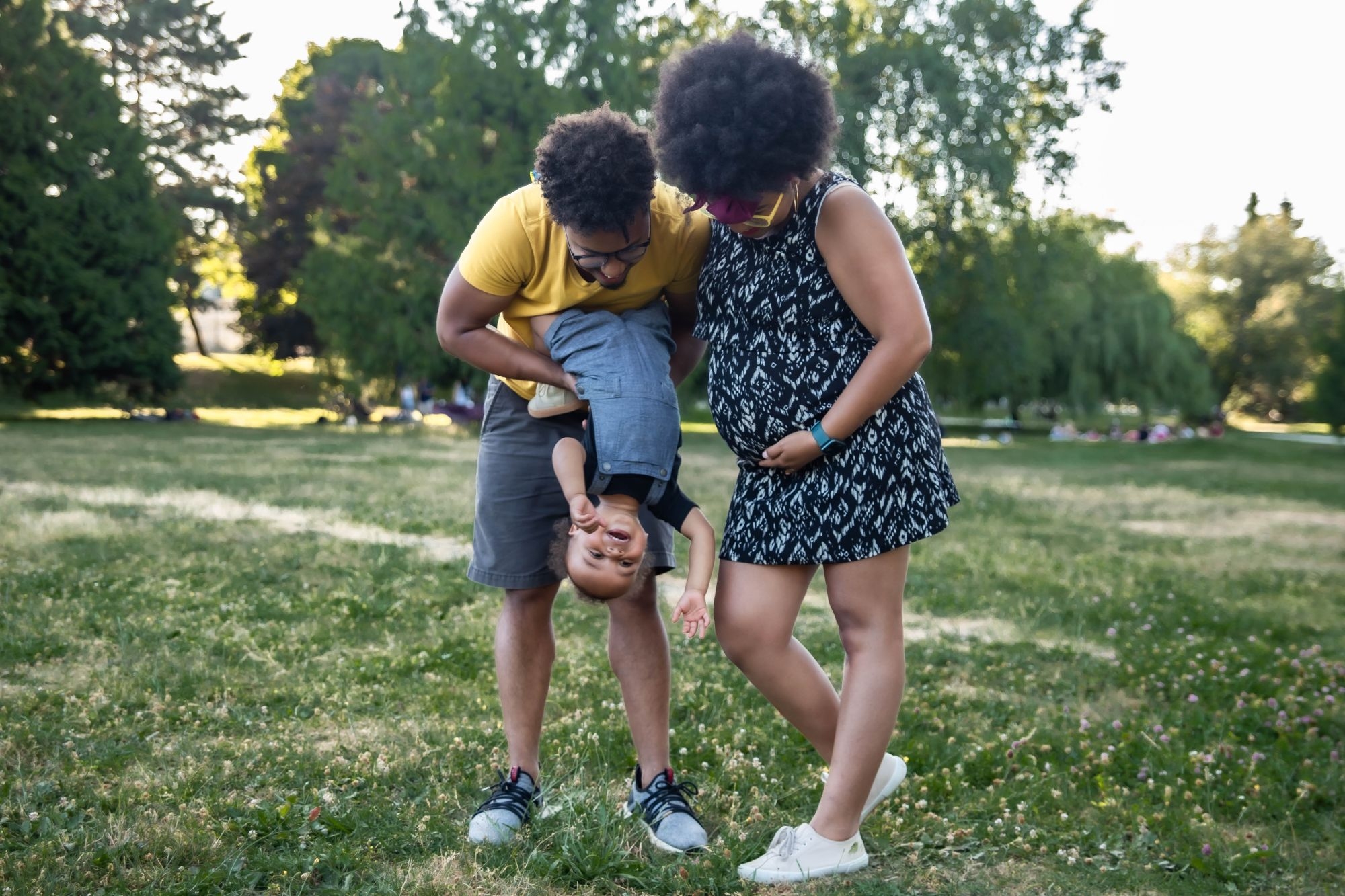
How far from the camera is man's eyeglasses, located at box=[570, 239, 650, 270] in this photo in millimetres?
2916

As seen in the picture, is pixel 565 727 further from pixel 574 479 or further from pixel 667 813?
pixel 574 479

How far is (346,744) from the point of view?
12.8 feet

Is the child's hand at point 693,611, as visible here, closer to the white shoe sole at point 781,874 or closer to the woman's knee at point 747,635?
the woman's knee at point 747,635

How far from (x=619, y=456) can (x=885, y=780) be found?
125cm

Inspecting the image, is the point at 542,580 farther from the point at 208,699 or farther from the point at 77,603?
the point at 77,603

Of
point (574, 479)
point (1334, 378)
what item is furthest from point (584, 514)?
point (1334, 378)

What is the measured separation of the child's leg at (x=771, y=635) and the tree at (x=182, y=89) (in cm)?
3673

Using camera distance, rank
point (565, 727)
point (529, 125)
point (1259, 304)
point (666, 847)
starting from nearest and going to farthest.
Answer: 1. point (666, 847)
2. point (565, 727)
3. point (529, 125)
4. point (1259, 304)

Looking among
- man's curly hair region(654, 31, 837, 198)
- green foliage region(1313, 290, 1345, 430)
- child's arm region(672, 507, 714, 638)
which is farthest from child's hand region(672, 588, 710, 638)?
green foliage region(1313, 290, 1345, 430)

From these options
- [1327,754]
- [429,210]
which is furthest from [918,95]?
[1327,754]

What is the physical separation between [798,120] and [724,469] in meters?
14.5

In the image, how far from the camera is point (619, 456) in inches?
117

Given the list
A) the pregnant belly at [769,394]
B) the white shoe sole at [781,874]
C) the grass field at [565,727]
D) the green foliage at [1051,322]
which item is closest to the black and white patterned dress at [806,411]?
the pregnant belly at [769,394]

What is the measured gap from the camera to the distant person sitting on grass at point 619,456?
2.96m
